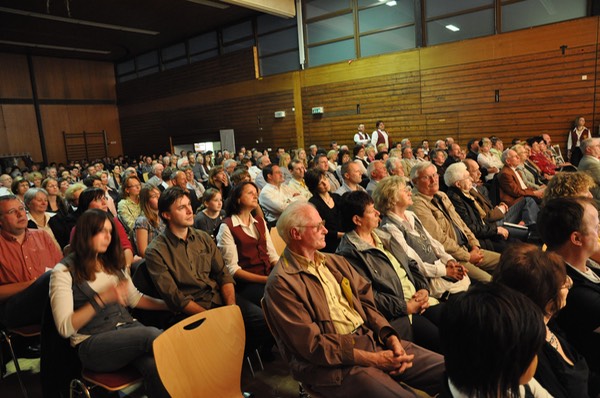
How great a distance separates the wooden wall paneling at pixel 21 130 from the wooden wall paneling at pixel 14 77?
20.4 inches

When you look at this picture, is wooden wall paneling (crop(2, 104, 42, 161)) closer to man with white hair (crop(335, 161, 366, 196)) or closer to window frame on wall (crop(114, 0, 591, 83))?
window frame on wall (crop(114, 0, 591, 83))

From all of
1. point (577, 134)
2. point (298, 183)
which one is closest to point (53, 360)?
point (298, 183)

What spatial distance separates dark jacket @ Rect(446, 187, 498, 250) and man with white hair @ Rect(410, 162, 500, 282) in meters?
0.14

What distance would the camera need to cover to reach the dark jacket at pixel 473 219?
144 inches

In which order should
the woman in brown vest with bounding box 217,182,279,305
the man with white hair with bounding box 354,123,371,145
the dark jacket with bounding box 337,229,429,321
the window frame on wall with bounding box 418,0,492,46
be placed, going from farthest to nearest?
the man with white hair with bounding box 354,123,371,145
the window frame on wall with bounding box 418,0,492,46
the woman in brown vest with bounding box 217,182,279,305
the dark jacket with bounding box 337,229,429,321

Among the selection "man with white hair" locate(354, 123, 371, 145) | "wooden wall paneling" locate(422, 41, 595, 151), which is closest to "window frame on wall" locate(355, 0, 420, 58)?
"wooden wall paneling" locate(422, 41, 595, 151)

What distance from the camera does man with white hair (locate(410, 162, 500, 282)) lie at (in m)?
3.14

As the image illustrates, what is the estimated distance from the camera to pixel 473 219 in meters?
3.70

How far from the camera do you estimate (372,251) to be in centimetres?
238

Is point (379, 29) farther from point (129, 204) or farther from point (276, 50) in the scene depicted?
point (129, 204)

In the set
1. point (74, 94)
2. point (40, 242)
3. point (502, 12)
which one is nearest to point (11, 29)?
point (74, 94)

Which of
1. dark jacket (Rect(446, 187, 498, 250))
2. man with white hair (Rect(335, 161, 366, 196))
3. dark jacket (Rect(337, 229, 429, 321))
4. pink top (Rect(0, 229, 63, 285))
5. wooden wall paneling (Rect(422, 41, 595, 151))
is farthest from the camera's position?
wooden wall paneling (Rect(422, 41, 595, 151))

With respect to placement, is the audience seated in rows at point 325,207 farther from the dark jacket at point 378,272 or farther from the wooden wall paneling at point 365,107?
the wooden wall paneling at point 365,107

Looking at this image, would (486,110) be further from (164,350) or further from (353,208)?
(164,350)
